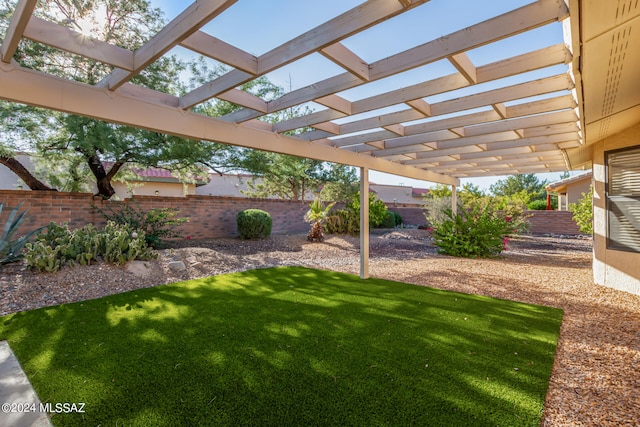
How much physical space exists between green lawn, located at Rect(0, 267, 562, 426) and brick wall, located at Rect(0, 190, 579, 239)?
4412 mm

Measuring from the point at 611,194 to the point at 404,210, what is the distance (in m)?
14.4

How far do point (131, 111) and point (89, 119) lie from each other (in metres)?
4.25

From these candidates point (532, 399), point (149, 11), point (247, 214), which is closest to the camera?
→ point (532, 399)

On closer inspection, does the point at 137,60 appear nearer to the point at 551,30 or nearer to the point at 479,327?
the point at 551,30

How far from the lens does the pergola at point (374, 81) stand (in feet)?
7.01

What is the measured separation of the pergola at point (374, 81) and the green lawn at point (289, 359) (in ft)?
7.45

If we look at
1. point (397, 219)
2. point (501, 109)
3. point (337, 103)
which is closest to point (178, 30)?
point (337, 103)

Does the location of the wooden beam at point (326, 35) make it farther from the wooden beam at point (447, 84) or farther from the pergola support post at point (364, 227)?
the pergola support post at point (364, 227)

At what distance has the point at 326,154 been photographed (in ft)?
17.7

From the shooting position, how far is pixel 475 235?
870 cm

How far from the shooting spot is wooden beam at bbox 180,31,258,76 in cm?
249

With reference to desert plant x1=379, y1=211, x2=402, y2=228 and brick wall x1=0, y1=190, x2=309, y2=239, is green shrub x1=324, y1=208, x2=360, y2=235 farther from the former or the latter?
desert plant x1=379, y1=211, x2=402, y2=228

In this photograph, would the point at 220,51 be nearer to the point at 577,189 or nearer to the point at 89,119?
the point at 89,119

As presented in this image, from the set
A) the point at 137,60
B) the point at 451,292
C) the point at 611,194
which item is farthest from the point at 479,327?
the point at 137,60
